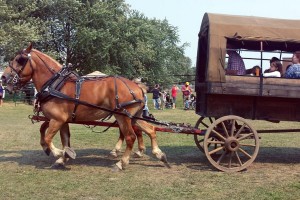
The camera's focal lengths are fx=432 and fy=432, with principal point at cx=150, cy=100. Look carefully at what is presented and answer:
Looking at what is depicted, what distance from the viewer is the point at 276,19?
8.59m

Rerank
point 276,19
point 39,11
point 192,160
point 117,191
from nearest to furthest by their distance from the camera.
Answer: point 117,191, point 276,19, point 192,160, point 39,11

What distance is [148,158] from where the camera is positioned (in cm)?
951

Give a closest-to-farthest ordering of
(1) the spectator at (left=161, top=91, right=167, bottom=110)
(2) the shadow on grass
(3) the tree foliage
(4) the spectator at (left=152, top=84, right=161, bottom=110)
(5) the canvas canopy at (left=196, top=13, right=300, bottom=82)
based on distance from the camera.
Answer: (5) the canvas canopy at (left=196, top=13, right=300, bottom=82), (2) the shadow on grass, (4) the spectator at (left=152, top=84, right=161, bottom=110), (1) the spectator at (left=161, top=91, right=167, bottom=110), (3) the tree foliage

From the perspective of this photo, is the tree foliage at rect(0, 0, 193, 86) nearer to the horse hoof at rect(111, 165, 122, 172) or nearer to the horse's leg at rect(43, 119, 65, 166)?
the horse's leg at rect(43, 119, 65, 166)

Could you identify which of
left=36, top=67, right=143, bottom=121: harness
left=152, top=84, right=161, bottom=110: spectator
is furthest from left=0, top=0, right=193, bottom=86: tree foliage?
left=36, top=67, right=143, bottom=121: harness

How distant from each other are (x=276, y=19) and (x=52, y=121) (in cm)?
480

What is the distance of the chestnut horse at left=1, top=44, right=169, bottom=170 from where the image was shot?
807 centimetres

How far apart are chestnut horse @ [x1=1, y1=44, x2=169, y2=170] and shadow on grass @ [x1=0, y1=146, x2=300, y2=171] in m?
0.63

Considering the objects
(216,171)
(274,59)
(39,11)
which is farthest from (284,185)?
(39,11)

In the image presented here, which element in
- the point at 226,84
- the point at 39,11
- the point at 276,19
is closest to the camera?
the point at 226,84

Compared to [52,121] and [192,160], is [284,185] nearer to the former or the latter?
[192,160]

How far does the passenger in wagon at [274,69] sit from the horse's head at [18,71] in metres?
4.54

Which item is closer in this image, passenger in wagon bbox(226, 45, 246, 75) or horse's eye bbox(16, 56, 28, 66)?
passenger in wagon bbox(226, 45, 246, 75)

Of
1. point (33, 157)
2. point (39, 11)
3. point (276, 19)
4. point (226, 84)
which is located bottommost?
point (33, 157)
